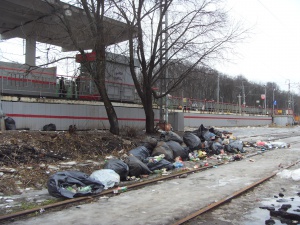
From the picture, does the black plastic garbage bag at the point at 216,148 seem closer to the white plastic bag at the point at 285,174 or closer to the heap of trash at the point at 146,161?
the heap of trash at the point at 146,161

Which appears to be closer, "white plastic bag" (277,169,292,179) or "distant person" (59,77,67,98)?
"white plastic bag" (277,169,292,179)

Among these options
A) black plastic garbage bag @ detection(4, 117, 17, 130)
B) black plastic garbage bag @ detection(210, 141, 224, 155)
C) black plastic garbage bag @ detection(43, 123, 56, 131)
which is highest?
black plastic garbage bag @ detection(4, 117, 17, 130)

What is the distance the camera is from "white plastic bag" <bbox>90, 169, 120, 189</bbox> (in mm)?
7340

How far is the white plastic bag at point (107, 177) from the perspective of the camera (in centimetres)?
734

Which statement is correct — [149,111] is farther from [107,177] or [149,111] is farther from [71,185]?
[71,185]

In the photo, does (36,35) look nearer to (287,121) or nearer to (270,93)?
(287,121)

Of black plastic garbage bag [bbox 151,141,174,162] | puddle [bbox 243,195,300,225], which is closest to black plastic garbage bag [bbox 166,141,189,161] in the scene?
black plastic garbage bag [bbox 151,141,174,162]

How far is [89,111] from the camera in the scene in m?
17.5

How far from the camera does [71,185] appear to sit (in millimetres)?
6730

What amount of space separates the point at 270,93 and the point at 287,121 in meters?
59.7

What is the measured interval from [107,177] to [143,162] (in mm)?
2510

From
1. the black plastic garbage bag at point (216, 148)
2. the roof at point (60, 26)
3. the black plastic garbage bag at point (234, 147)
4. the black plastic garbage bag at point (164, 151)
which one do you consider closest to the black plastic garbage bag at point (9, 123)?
the roof at point (60, 26)

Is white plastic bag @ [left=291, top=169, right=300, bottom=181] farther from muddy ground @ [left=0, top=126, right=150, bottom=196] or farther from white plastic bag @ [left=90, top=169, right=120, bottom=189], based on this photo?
muddy ground @ [left=0, top=126, right=150, bottom=196]

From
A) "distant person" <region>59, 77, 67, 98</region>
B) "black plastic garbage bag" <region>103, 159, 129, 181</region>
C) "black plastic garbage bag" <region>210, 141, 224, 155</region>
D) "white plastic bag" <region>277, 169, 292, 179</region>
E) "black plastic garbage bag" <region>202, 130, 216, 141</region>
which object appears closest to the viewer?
"black plastic garbage bag" <region>103, 159, 129, 181</region>
